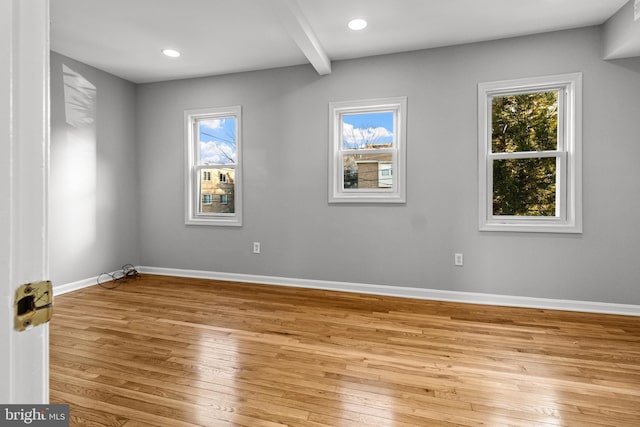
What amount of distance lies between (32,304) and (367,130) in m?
3.58

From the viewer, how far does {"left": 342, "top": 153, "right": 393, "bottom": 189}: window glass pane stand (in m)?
3.70

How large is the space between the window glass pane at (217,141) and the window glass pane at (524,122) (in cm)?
305

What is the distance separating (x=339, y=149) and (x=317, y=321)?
1958 millimetres

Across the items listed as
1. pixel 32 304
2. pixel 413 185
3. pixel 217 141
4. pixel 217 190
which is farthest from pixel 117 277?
pixel 32 304

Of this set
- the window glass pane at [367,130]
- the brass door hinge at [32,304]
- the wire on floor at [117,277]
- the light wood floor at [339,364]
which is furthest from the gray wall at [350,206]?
the brass door hinge at [32,304]

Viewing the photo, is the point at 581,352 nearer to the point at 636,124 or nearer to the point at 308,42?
the point at 636,124

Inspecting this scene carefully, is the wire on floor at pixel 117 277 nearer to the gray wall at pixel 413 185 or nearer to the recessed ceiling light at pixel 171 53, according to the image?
the gray wall at pixel 413 185

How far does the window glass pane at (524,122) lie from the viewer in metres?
3.24

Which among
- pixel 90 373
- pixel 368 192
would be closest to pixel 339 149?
pixel 368 192

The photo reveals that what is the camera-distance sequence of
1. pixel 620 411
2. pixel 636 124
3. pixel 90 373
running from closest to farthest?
1. pixel 620 411
2. pixel 90 373
3. pixel 636 124

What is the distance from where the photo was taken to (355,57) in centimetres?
366

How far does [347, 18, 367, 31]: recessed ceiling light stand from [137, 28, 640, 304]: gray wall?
23.8 inches

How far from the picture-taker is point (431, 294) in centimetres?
348

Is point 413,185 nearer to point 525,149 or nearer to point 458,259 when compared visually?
point 458,259
